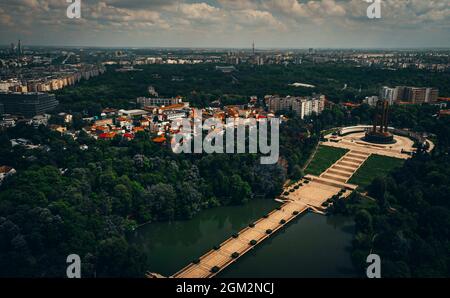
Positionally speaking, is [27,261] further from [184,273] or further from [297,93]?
[297,93]

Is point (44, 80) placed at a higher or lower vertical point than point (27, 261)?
higher

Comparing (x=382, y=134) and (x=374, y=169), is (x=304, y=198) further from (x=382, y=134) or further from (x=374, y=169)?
(x=382, y=134)

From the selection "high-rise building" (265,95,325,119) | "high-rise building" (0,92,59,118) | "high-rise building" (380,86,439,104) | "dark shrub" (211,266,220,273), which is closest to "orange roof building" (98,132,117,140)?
"high-rise building" (0,92,59,118)

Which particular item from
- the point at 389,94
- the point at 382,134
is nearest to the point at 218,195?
the point at 382,134

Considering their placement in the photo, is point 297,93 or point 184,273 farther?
point 297,93

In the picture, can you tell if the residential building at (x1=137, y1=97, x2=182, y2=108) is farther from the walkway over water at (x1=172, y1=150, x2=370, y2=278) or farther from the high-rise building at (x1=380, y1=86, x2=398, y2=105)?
the high-rise building at (x1=380, y1=86, x2=398, y2=105)

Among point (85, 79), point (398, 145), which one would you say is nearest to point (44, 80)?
point (85, 79)
